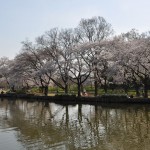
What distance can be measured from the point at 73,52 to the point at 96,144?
124ft

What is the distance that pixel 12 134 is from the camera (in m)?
23.2

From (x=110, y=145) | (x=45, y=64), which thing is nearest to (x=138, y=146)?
(x=110, y=145)

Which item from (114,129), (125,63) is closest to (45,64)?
(125,63)

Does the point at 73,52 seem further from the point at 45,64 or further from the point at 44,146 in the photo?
the point at 44,146

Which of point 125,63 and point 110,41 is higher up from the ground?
point 110,41

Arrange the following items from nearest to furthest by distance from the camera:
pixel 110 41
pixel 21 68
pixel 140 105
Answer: pixel 140 105, pixel 110 41, pixel 21 68

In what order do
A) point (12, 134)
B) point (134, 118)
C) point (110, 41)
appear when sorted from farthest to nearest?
point (110, 41) < point (134, 118) < point (12, 134)

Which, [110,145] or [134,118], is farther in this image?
[134,118]

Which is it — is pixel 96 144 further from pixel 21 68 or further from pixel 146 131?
pixel 21 68

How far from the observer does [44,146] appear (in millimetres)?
18891

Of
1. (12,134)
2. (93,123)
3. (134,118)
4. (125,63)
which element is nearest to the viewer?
(12,134)

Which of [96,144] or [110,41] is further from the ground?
[110,41]

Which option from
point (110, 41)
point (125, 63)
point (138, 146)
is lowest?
point (138, 146)

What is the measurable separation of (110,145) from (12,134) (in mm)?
8192
